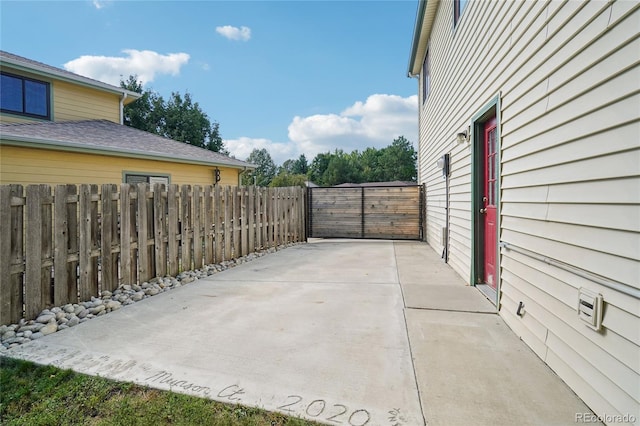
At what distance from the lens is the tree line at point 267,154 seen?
23.6 meters

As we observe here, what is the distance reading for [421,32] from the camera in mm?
8062

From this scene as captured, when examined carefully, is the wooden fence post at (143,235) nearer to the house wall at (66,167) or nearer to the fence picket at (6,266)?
the fence picket at (6,266)

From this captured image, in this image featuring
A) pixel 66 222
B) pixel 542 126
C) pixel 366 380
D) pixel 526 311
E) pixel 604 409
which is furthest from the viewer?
pixel 66 222

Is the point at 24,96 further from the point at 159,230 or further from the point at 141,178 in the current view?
the point at 159,230

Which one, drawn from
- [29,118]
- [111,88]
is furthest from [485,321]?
[111,88]

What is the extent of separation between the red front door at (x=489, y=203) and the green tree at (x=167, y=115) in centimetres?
2375

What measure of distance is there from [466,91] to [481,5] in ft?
3.57

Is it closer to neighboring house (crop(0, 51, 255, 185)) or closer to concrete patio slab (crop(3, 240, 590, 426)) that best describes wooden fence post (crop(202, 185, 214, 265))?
concrete patio slab (crop(3, 240, 590, 426))

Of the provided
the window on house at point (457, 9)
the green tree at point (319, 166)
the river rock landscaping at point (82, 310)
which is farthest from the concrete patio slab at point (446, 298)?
the green tree at point (319, 166)

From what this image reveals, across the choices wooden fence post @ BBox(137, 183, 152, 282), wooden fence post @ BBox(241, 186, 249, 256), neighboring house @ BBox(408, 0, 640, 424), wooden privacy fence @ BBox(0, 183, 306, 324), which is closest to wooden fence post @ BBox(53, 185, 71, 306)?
wooden privacy fence @ BBox(0, 183, 306, 324)

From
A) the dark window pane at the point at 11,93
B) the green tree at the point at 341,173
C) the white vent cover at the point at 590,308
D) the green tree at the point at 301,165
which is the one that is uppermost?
the green tree at the point at 301,165

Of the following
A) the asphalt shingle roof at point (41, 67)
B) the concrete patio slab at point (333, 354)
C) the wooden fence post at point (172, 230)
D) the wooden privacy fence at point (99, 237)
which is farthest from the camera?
the asphalt shingle roof at point (41, 67)

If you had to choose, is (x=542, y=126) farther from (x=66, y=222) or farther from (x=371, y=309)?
(x=66, y=222)

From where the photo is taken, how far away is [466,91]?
4707 mm
